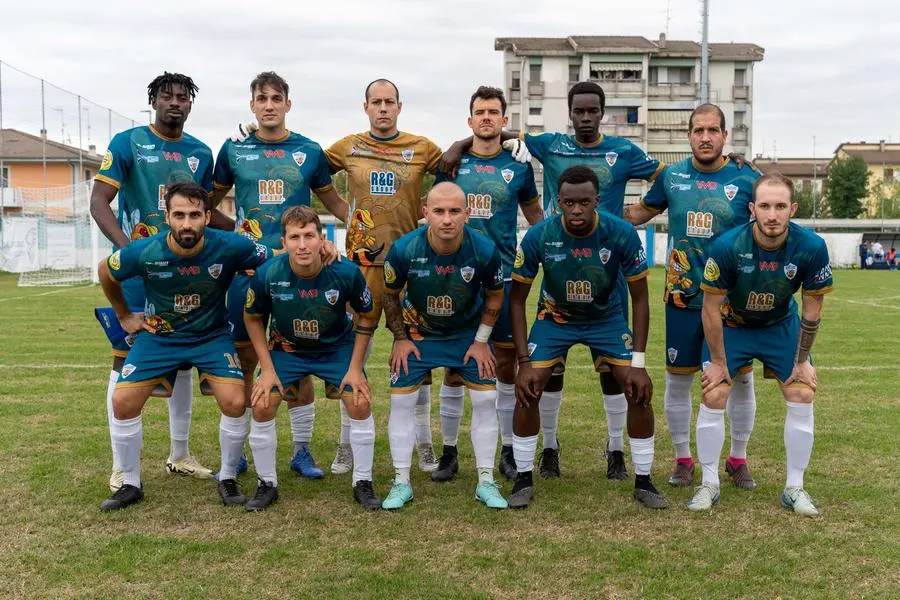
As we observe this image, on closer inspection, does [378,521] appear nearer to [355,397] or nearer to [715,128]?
[355,397]

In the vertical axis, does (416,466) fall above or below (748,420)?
below

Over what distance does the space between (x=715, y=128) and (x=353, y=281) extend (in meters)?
2.37

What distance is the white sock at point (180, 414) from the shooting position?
212 inches

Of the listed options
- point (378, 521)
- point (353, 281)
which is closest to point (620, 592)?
point (378, 521)

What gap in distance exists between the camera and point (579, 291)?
4.84 m

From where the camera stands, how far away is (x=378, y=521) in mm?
4434

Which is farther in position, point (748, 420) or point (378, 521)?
point (748, 420)

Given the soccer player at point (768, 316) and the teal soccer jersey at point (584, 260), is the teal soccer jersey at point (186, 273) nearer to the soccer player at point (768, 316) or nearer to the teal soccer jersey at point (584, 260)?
the teal soccer jersey at point (584, 260)

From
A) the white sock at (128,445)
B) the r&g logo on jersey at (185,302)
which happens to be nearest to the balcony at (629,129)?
the r&g logo on jersey at (185,302)

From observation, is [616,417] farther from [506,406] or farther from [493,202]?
[493,202]

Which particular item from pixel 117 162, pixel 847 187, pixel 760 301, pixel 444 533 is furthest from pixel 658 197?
pixel 847 187

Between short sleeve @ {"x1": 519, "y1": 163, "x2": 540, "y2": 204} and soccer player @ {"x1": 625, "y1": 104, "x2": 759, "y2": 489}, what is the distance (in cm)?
79

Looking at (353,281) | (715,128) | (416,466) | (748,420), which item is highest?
(715,128)

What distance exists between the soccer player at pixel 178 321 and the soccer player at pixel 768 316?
271cm
